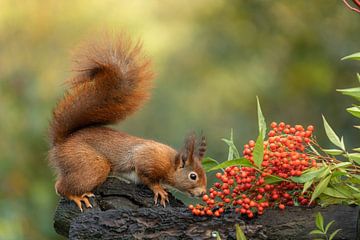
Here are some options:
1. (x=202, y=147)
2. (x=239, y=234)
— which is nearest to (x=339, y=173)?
(x=239, y=234)

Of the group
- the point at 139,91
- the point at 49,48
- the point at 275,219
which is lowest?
the point at 275,219

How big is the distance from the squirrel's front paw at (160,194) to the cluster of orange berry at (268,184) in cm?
46

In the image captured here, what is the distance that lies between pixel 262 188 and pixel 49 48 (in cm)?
338

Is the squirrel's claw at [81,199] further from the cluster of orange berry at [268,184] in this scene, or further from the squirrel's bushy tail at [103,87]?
the cluster of orange berry at [268,184]

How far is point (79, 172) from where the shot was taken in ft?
9.84

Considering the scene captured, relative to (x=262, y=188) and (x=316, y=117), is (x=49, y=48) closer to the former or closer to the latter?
(x=316, y=117)

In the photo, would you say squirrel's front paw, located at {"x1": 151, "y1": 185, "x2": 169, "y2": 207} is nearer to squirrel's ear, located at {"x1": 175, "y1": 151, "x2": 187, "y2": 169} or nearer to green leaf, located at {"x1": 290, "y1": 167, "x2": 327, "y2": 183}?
squirrel's ear, located at {"x1": 175, "y1": 151, "x2": 187, "y2": 169}

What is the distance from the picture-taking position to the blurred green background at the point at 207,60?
5316mm

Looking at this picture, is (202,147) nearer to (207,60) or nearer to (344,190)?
(344,190)

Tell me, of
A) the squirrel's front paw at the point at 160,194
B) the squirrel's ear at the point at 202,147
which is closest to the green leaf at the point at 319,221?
the squirrel's front paw at the point at 160,194

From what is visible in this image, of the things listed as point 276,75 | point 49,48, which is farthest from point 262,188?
point 276,75

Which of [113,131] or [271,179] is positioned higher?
[113,131]

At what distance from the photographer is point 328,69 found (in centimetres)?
595

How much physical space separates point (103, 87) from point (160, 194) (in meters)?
0.48
